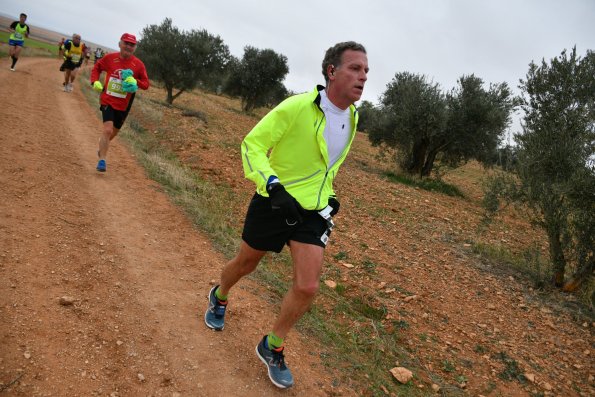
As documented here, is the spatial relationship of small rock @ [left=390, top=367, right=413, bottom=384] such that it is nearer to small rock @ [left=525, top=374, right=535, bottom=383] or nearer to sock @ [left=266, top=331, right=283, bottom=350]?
small rock @ [left=525, top=374, right=535, bottom=383]

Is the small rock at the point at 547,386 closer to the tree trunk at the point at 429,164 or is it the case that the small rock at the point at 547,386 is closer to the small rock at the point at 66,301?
the small rock at the point at 66,301

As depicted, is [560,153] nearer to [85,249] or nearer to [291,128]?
[291,128]

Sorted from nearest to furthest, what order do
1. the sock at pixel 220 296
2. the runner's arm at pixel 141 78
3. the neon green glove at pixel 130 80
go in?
the sock at pixel 220 296, the neon green glove at pixel 130 80, the runner's arm at pixel 141 78

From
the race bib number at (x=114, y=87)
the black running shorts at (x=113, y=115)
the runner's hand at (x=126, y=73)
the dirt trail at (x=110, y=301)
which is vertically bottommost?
the dirt trail at (x=110, y=301)

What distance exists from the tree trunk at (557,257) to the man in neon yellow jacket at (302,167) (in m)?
5.07

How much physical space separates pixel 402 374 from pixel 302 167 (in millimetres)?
2264

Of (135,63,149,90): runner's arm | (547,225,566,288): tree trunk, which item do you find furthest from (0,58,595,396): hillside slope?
(135,63,149,90): runner's arm

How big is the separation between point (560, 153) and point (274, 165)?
5.98 metres

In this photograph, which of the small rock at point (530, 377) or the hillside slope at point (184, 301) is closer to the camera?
the hillside slope at point (184, 301)

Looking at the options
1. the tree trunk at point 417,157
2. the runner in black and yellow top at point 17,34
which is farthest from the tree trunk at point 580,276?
the runner in black and yellow top at point 17,34

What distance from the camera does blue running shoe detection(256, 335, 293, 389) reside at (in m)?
2.73

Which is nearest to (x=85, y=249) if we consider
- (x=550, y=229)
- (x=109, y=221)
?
(x=109, y=221)

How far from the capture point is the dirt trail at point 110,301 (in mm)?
A: 2443

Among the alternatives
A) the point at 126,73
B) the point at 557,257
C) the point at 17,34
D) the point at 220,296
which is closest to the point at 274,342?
the point at 220,296
